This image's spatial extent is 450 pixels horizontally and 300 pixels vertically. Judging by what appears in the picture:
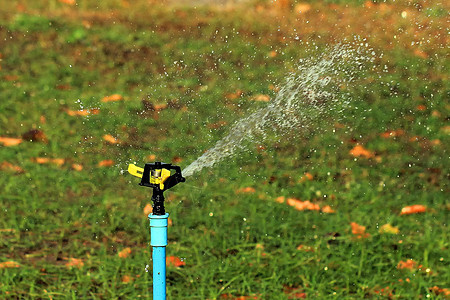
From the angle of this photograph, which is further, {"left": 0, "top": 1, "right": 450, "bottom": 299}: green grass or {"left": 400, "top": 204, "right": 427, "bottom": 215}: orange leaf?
{"left": 400, "top": 204, "right": 427, "bottom": 215}: orange leaf

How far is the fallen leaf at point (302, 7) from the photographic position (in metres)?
5.59

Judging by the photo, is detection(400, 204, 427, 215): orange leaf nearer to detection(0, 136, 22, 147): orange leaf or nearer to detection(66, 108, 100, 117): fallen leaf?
detection(66, 108, 100, 117): fallen leaf

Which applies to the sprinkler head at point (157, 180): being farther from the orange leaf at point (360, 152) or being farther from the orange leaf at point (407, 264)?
the orange leaf at point (360, 152)

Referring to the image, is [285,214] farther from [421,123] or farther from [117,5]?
[117,5]

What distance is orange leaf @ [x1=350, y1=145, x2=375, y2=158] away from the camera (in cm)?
400

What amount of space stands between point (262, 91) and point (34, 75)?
180cm

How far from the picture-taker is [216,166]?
3.91 metres

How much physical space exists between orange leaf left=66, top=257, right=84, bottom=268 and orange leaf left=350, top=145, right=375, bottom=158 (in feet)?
6.32

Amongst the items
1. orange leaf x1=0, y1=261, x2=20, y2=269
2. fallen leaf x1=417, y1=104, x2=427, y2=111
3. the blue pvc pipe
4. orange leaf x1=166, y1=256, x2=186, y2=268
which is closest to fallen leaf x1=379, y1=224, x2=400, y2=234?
orange leaf x1=166, y1=256, x2=186, y2=268

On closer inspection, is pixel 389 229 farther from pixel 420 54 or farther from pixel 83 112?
pixel 83 112

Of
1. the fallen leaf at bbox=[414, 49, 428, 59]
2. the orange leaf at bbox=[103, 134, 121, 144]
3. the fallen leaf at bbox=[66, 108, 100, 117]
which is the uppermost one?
the fallen leaf at bbox=[414, 49, 428, 59]

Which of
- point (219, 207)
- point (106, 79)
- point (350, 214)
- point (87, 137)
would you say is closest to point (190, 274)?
point (219, 207)

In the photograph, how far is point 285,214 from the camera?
3.48 m

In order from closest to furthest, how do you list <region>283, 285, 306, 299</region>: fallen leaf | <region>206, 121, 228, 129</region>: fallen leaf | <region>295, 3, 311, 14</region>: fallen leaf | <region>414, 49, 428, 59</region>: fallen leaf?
<region>283, 285, 306, 299</region>: fallen leaf < <region>206, 121, 228, 129</region>: fallen leaf < <region>414, 49, 428, 59</region>: fallen leaf < <region>295, 3, 311, 14</region>: fallen leaf
